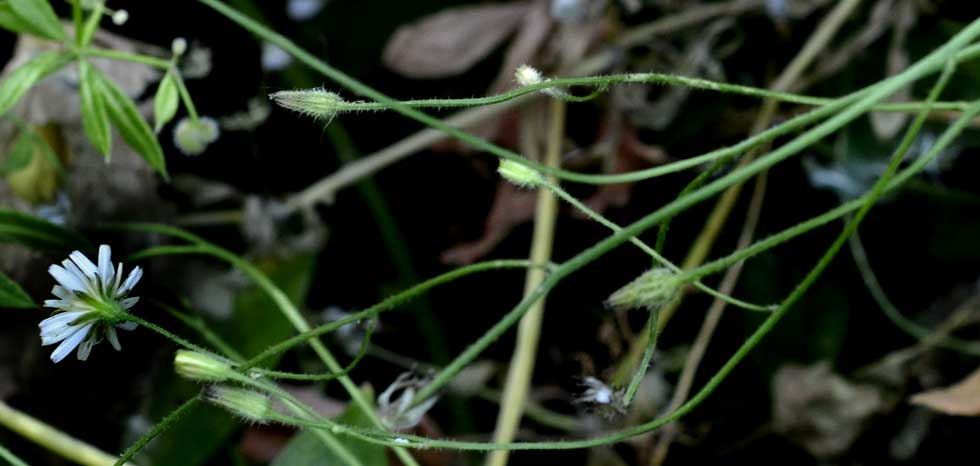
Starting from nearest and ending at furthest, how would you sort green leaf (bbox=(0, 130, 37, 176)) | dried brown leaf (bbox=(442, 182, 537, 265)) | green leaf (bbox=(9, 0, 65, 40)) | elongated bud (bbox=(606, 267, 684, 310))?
elongated bud (bbox=(606, 267, 684, 310)) < green leaf (bbox=(9, 0, 65, 40)) < green leaf (bbox=(0, 130, 37, 176)) < dried brown leaf (bbox=(442, 182, 537, 265))

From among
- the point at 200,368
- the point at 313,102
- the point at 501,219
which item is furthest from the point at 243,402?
the point at 501,219

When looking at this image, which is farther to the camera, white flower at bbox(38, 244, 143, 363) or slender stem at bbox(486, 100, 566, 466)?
slender stem at bbox(486, 100, 566, 466)

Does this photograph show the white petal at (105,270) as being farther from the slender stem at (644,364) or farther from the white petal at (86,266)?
the slender stem at (644,364)

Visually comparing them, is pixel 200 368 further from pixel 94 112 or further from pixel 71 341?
pixel 94 112

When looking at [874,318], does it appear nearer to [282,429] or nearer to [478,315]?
[478,315]

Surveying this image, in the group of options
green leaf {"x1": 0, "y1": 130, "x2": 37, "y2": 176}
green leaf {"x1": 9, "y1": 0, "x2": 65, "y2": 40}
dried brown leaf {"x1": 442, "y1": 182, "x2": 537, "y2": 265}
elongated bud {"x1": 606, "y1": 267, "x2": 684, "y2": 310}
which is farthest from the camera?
dried brown leaf {"x1": 442, "y1": 182, "x2": 537, "y2": 265}

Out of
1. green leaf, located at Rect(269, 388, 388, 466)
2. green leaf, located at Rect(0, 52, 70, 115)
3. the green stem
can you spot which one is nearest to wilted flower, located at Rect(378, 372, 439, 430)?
green leaf, located at Rect(269, 388, 388, 466)

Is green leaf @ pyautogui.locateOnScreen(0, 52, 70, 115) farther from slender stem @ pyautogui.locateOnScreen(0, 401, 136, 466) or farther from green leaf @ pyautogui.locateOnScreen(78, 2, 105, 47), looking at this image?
slender stem @ pyautogui.locateOnScreen(0, 401, 136, 466)
